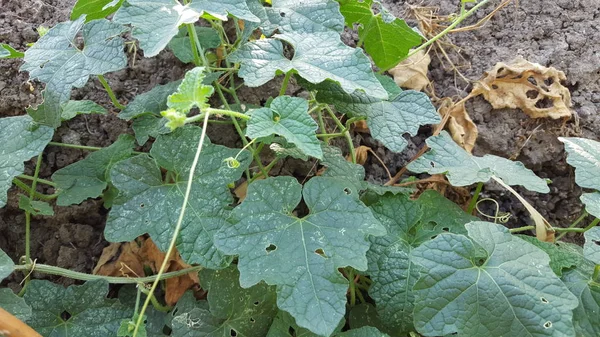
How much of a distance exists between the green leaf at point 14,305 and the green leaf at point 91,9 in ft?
2.93

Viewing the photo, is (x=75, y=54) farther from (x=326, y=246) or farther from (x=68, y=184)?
(x=326, y=246)

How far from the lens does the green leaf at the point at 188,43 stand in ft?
6.50

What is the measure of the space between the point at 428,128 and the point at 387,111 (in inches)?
20.5

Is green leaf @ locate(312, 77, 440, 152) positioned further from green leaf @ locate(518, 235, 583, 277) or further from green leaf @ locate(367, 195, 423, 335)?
green leaf @ locate(518, 235, 583, 277)

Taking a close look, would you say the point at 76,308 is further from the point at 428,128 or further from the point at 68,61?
the point at 428,128

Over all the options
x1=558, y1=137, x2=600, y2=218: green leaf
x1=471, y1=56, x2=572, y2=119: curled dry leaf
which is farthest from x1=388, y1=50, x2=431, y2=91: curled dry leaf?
x1=558, y1=137, x2=600, y2=218: green leaf

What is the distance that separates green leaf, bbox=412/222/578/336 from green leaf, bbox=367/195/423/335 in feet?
0.50

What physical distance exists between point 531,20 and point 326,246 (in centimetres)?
157

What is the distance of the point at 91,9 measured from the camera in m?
1.78

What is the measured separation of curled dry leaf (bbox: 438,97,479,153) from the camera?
2168 mm

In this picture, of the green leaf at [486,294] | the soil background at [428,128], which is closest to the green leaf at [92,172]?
the soil background at [428,128]

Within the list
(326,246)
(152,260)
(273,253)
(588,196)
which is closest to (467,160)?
(588,196)

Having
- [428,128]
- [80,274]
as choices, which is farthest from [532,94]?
[80,274]

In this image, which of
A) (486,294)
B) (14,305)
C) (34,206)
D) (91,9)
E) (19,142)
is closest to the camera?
(486,294)
